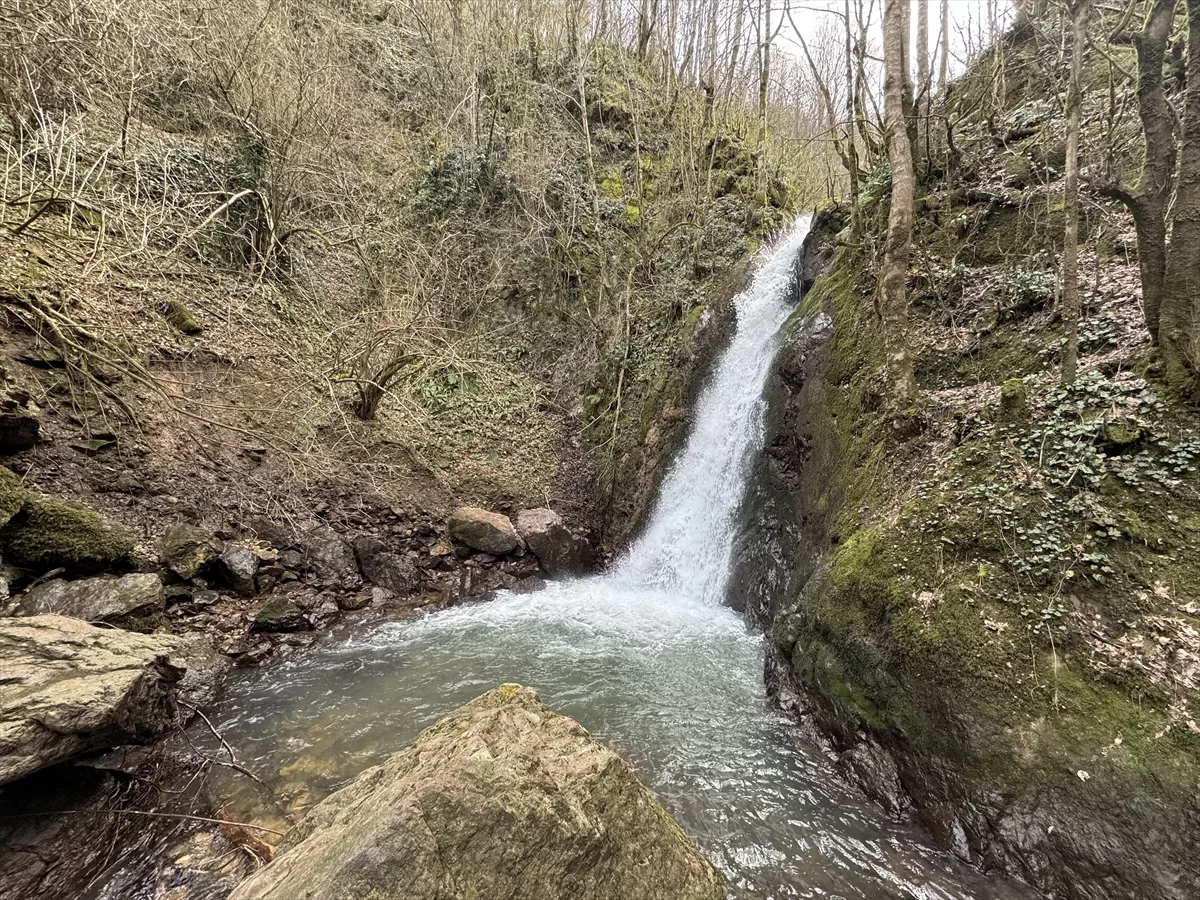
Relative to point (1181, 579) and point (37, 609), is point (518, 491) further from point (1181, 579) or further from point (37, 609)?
point (1181, 579)

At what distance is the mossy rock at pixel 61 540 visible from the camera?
15.2ft

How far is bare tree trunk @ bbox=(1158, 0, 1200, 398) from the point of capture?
3619 millimetres

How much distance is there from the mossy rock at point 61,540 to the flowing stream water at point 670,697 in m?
1.80

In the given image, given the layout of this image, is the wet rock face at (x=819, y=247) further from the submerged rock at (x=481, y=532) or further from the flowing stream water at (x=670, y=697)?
the submerged rock at (x=481, y=532)

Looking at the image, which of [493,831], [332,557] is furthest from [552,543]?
[493,831]

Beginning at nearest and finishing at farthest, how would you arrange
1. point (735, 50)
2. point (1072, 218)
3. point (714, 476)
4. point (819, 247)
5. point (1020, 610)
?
point (1020, 610) → point (1072, 218) → point (714, 476) → point (819, 247) → point (735, 50)

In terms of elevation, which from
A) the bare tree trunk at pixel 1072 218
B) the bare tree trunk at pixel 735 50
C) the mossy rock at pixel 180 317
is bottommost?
the mossy rock at pixel 180 317

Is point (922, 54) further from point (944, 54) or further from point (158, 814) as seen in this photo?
point (158, 814)

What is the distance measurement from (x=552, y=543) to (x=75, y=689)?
6.36 metres

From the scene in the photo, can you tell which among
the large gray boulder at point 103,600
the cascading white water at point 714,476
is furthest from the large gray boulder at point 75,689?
the cascading white water at point 714,476

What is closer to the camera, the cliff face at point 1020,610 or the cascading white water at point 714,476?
the cliff face at point 1020,610

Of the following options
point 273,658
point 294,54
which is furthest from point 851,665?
point 294,54

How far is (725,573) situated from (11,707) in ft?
23.3

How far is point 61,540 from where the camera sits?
15.9ft
